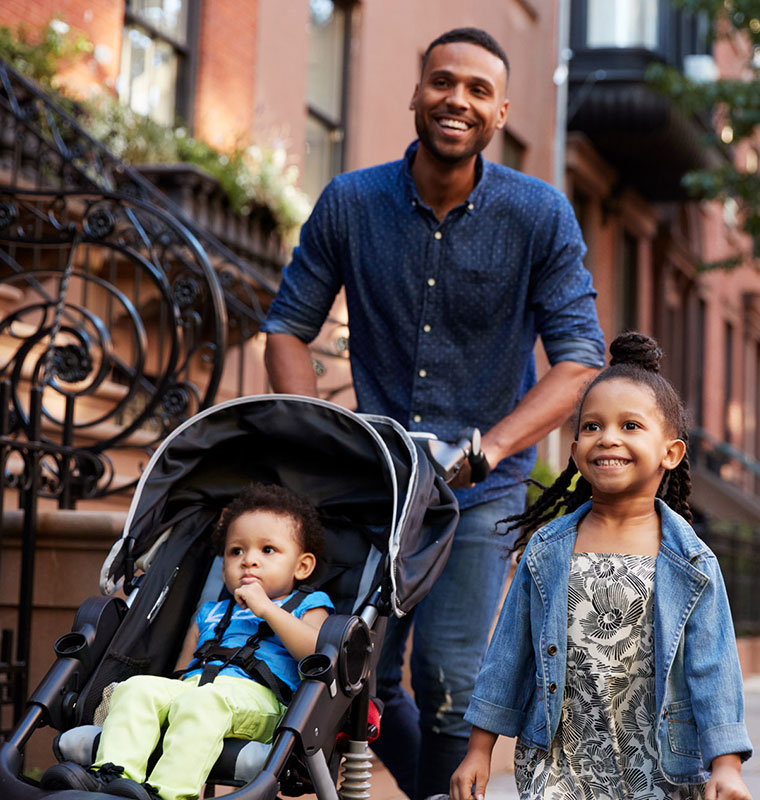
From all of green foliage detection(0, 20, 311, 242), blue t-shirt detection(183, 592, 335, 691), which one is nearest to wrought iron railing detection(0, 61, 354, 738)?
green foliage detection(0, 20, 311, 242)

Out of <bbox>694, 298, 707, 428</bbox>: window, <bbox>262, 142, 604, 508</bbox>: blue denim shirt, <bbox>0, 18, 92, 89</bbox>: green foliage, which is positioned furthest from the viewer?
<bbox>694, 298, 707, 428</bbox>: window

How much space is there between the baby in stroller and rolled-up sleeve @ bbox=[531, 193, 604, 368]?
3.05 feet

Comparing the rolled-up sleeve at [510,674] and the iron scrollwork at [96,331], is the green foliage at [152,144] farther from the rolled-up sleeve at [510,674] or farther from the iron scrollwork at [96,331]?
the rolled-up sleeve at [510,674]

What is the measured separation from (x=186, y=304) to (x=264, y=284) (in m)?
1.24

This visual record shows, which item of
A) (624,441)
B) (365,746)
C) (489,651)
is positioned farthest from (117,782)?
(624,441)

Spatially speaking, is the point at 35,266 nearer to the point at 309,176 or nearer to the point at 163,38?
the point at 163,38

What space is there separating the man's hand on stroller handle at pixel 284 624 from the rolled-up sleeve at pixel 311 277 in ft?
3.75

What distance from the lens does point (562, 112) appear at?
1698 centimetres

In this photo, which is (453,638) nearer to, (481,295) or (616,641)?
(616,641)

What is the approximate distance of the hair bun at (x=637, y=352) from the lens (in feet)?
11.4

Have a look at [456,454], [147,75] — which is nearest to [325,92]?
[147,75]

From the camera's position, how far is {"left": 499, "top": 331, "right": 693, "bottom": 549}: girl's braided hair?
3266 millimetres

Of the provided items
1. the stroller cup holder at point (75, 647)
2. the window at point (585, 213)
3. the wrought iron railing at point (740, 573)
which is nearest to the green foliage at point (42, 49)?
the stroller cup holder at point (75, 647)

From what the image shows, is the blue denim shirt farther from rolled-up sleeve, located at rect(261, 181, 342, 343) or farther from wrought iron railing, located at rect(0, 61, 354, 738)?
wrought iron railing, located at rect(0, 61, 354, 738)
